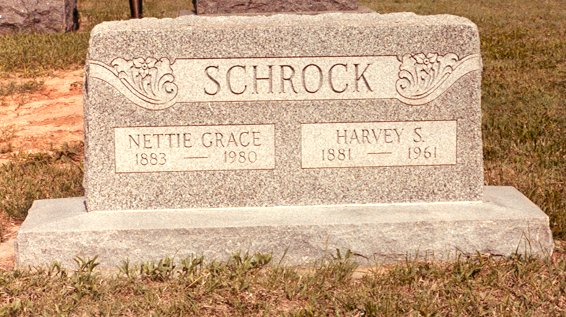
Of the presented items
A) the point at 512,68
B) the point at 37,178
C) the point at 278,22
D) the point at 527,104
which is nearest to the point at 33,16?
the point at 512,68

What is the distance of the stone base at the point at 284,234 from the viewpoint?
3.94m

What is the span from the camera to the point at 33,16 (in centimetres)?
1126

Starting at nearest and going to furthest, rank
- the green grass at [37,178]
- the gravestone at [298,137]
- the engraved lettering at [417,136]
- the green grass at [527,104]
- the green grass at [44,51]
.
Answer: the gravestone at [298,137], the engraved lettering at [417,136], the green grass at [37,178], the green grass at [527,104], the green grass at [44,51]

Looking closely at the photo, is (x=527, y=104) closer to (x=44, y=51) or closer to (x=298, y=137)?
(x=298, y=137)

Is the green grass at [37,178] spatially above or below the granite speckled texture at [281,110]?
below

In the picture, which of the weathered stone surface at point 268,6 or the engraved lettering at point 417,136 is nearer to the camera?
the engraved lettering at point 417,136

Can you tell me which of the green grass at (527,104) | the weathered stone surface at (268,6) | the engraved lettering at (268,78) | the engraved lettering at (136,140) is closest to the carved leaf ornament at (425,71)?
the engraved lettering at (268,78)

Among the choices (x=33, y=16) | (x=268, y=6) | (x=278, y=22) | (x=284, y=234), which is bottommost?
(x=284, y=234)

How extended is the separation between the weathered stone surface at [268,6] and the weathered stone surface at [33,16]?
7.46 feet

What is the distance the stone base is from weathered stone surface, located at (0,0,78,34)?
24.9 feet

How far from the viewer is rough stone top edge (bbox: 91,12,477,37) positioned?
13.4 ft

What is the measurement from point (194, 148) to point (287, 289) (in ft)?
2.86

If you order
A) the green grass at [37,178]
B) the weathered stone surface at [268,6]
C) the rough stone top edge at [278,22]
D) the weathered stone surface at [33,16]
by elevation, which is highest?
the rough stone top edge at [278,22]

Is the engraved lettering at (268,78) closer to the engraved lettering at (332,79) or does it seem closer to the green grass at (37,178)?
the engraved lettering at (332,79)
